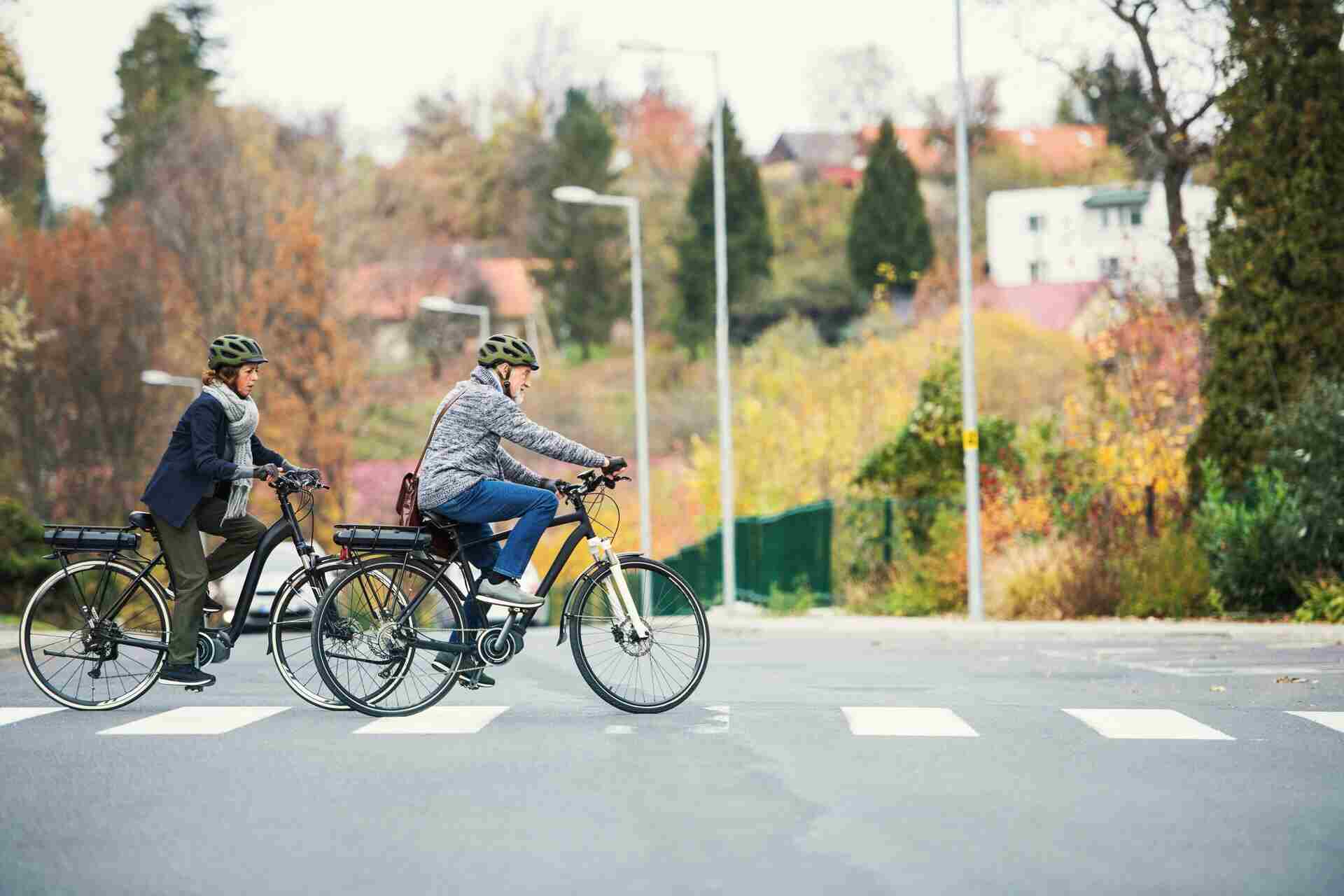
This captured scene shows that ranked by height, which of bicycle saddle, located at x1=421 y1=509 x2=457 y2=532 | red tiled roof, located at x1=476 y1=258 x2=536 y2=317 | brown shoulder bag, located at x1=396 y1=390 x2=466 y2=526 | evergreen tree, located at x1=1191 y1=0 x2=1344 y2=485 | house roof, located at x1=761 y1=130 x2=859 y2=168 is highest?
house roof, located at x1=761 y1=130 x2=859 y2=168

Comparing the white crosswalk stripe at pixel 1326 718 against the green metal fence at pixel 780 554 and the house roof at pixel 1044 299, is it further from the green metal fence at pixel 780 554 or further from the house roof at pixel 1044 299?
the house roof at pixel 1044 299

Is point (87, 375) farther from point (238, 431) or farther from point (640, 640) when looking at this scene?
point (640, 640)

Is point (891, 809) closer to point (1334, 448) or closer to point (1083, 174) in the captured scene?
point (1334, 448)

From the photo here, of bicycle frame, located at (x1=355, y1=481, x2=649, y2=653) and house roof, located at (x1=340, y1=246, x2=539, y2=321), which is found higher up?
house roof, located at (x1=340, y1=246, x2=539, y2=321)

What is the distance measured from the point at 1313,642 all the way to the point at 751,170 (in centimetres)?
7374

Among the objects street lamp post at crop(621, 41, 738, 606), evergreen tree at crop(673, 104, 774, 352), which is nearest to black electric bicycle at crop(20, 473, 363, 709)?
street lamp post at crop(621, 41, 738, 606)

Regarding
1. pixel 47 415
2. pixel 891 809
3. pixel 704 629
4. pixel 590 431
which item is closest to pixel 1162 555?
pixel 704 629

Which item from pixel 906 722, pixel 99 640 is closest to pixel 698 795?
pixel 906 722

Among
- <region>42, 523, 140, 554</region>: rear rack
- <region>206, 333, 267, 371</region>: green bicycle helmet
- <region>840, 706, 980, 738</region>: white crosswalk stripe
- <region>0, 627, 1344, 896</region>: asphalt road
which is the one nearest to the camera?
<region>0, 627, 1344, 896</region>: asphalt road

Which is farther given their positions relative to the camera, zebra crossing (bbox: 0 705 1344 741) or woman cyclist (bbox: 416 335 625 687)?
woman cyclist (bbox: 416 335 625 687)

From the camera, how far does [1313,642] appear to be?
18.6 m

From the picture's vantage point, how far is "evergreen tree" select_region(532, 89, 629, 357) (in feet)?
304

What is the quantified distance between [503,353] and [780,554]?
21036mm

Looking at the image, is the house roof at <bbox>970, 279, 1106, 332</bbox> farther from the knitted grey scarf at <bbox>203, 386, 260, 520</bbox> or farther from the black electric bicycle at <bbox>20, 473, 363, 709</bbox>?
the black electric bicycle at <bbox>20, 473, 363, 709</bbox>
